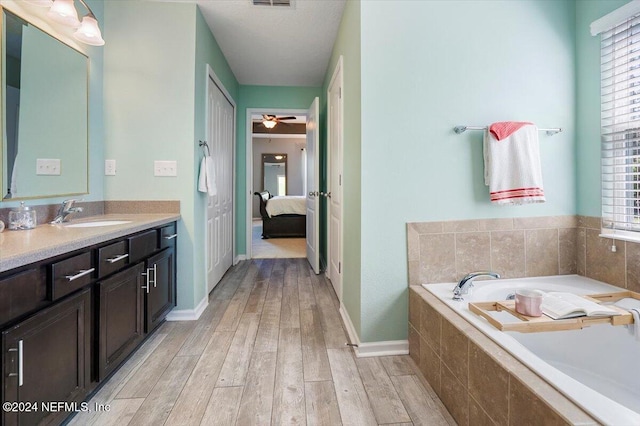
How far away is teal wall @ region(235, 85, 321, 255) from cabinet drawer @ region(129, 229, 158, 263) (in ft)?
7.88

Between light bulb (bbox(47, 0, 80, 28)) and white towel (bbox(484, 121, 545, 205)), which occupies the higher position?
light bulb (bbox(47, 0, 80, 28))

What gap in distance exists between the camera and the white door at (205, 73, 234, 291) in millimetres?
2965

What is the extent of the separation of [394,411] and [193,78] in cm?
255

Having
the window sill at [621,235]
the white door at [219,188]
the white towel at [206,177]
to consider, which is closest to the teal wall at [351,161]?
the white towel at [206,177]

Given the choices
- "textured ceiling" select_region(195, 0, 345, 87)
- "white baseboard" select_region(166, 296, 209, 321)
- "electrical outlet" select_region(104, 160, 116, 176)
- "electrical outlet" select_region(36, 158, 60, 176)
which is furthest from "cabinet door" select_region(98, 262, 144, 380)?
"textured ceiling" select_region(195, 0, 345, 87)

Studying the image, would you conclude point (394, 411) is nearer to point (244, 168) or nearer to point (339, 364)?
point (339, 364)

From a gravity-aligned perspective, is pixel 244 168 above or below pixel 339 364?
above

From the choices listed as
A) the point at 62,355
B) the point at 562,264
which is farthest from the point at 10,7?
the point at 562,264

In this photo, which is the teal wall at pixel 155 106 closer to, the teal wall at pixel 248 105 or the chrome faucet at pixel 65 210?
the chrome faucet at pixel 65 210

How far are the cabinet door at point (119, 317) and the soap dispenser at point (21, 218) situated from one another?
0.55 m

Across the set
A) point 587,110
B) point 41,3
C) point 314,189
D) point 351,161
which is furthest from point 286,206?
point 587,110

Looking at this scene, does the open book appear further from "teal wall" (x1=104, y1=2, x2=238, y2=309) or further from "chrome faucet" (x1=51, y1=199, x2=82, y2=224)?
"chrome faucet" (x1=51, y1=199, x2=82, y2=224)

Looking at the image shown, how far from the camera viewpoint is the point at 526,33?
2006 millimetres

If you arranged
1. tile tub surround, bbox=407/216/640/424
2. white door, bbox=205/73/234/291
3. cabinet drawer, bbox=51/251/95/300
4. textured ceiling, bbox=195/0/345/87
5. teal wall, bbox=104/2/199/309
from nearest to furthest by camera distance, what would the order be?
1. cabinet drawer, bbox=51/251/95/300
2. tile tub surround, bbox=407/216/640/424
3. teal wall, bbox=104/2/199/309
4. textured ceiling, bbox=195/0/345/87
5. white door, bbox=205/73/234/291
